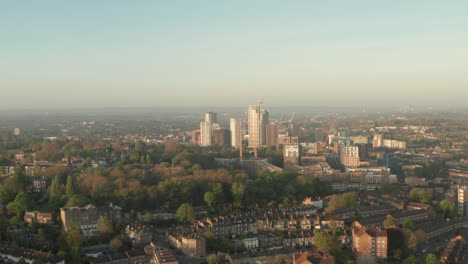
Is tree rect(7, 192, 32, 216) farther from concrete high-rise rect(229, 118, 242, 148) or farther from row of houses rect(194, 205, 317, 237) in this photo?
concrete high-rise rect(229, 118, 242, 148)

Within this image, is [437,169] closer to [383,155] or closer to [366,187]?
[383,155]

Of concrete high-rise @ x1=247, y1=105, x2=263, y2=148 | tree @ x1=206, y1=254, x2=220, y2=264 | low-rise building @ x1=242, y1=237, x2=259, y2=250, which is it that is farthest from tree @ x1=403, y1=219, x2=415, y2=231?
concrete high-rise @ x1=247, y1=105, x2=263, y2=148

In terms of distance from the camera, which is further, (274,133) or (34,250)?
(274,133)

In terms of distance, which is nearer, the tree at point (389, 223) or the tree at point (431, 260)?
the tree at point (431, 260)

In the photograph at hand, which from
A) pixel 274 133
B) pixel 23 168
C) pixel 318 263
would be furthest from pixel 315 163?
pixel 318 263

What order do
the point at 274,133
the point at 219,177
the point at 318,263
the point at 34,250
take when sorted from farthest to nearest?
the point at 274,133 → the point at 219,177 → the point at 34,250 → the point at 318,263

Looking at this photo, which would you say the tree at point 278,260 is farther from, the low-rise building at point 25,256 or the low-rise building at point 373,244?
the low-rise building at point 25,256

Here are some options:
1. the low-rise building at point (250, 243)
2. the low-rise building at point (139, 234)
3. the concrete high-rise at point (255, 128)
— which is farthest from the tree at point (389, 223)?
the concrete high-rise at point (255, 128)
